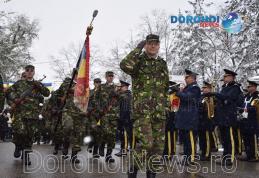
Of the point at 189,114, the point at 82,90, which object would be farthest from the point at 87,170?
the point at 189,114

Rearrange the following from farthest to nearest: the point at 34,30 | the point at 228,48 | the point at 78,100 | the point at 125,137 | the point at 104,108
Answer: the point at 34,30, the point at 228,48, the point at 125,137, the point at 104,108, the point at 78,100

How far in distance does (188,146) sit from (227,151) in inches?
37.2

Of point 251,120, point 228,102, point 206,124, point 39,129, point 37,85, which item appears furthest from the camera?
point 39,129

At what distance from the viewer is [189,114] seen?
958 centimetres

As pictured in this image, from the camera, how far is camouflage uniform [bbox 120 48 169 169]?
237 inches

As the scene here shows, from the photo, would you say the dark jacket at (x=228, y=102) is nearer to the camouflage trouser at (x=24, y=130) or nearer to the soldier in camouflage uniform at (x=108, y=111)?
the soldier in camouflage uniform at (x=108, y=111)

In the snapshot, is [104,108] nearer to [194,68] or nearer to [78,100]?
[78,100]

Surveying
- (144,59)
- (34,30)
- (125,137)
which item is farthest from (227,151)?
(34,30)

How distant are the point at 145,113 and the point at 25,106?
153 inches

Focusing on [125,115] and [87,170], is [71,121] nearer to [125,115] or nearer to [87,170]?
[87,170]

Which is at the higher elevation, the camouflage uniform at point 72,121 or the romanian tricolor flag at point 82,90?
the romanian tricolor flag at point 82,90

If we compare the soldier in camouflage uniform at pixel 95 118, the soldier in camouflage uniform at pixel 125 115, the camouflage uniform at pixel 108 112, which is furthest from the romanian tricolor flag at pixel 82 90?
the soldier in camouflage uniform at pixel 125 115

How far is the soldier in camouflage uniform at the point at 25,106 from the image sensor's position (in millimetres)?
9188

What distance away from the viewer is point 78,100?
9.00m
